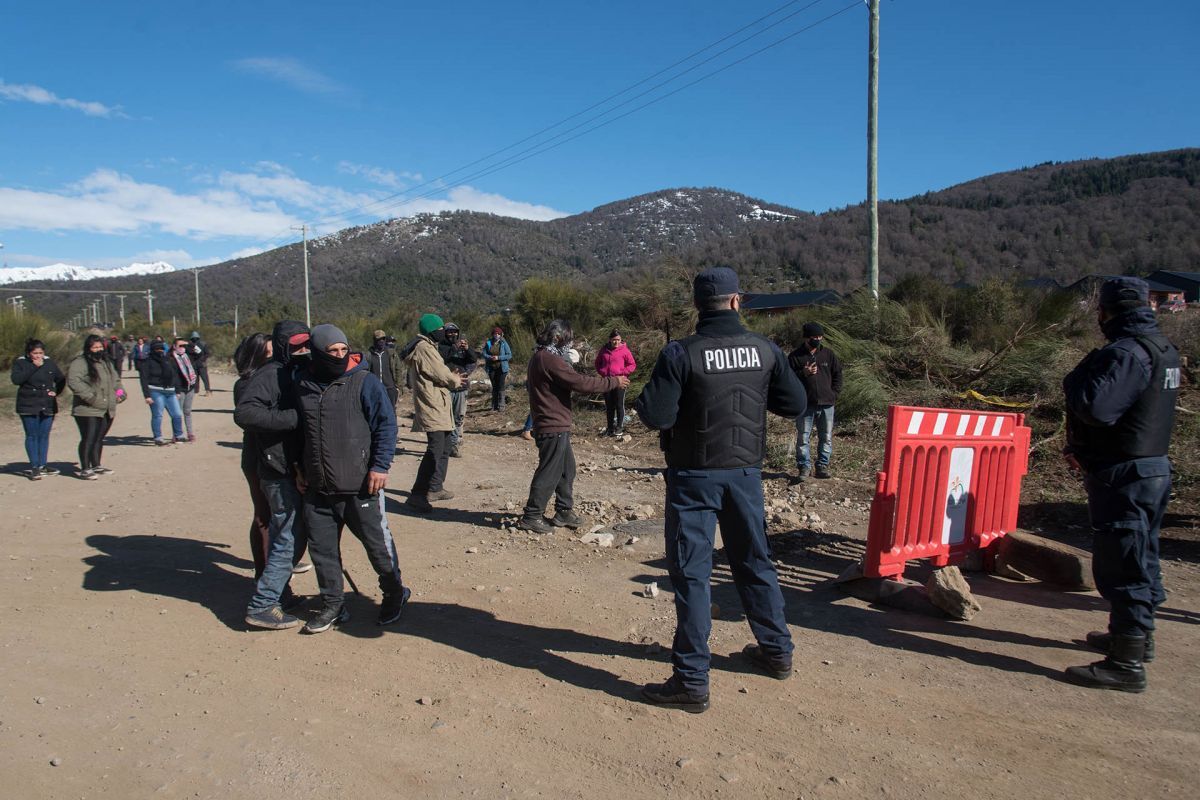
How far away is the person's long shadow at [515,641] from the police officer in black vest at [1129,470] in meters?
2.31

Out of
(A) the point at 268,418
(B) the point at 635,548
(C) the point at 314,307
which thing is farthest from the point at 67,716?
(C) the point at 314,307

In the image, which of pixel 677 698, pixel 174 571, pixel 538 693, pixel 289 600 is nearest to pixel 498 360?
pixel 174 571

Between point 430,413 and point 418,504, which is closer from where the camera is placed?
point 418,504

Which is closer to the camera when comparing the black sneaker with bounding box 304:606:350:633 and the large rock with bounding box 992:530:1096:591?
the black sneaker with bounding box 304:606:350:633

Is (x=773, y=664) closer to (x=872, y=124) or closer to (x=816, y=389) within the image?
(x=816, y=389)

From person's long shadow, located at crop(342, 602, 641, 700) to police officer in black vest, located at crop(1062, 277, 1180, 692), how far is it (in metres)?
2.31

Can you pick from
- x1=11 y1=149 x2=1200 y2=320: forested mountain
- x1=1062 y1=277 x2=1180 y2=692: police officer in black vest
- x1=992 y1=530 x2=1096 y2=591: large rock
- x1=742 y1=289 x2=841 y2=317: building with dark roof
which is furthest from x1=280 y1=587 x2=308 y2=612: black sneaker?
x1=742 y1=289 x2=841 y2=317: building with dark roof

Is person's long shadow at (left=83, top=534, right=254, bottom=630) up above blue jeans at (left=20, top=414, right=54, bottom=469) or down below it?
below

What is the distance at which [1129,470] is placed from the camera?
12.2 ft

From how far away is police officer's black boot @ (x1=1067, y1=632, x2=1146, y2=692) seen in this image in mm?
3633

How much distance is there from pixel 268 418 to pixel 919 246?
185ft

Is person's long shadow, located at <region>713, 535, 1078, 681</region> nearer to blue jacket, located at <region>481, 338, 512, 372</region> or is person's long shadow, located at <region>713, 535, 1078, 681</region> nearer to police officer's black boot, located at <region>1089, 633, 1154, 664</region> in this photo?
police officer's black boot, located at <region>1089, 633, 1154, 664</region>

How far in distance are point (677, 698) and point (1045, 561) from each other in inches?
128

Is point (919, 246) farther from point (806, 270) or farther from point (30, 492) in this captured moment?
point (30, 492)
